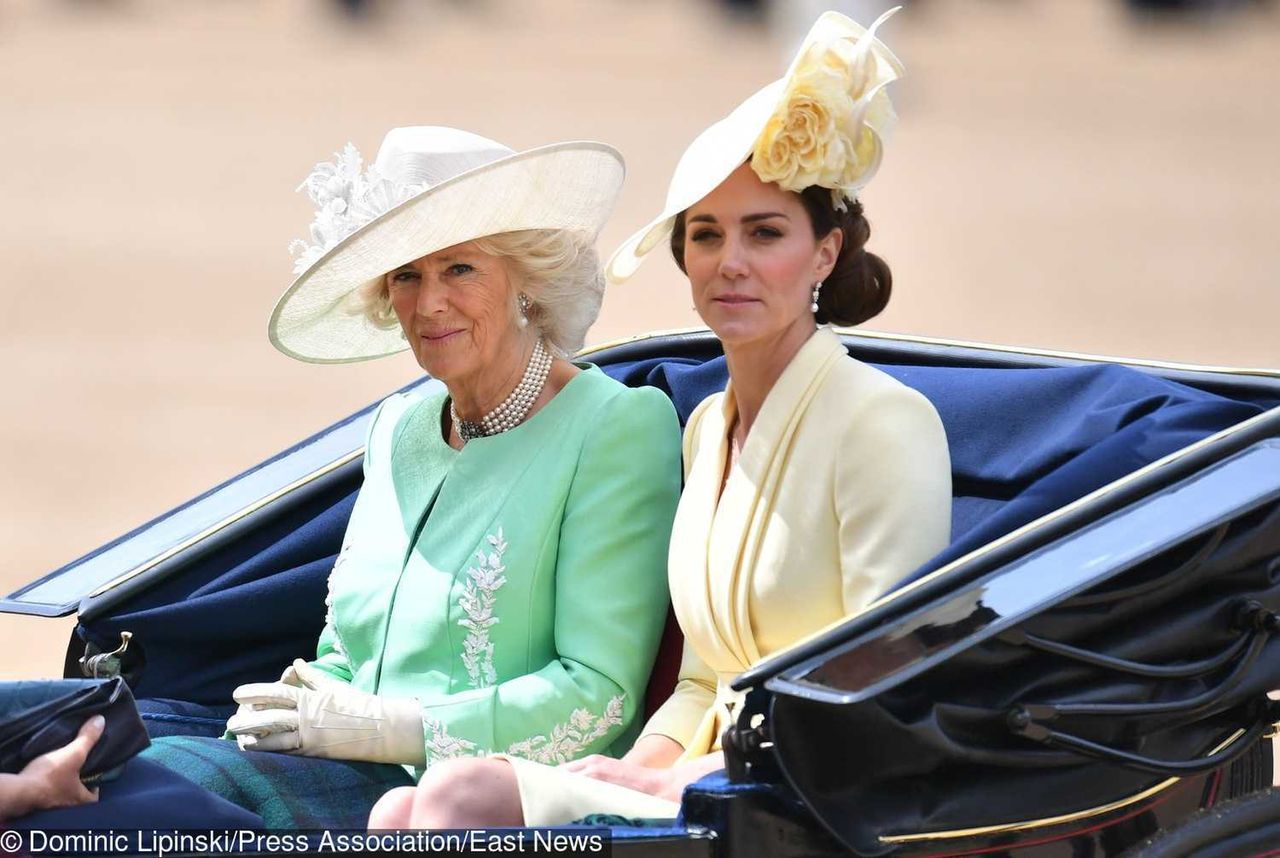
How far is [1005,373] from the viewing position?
3.35 metres

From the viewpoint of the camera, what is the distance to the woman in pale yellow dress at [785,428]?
2.73 metres

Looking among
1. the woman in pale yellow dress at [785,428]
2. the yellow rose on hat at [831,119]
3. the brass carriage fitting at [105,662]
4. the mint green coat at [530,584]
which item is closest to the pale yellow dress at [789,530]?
the woman in pale yellow dress at [785,428]

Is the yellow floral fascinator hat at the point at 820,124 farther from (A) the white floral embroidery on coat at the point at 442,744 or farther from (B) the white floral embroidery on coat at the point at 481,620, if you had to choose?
(A) the white floral embroidery on coat at the point at 442,744

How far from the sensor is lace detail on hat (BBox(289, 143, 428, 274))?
10.7 ft

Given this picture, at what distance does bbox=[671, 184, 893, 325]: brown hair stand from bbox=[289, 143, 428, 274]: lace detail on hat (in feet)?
1.65

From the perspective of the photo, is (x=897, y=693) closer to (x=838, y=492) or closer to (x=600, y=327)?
(x=838, y=492)

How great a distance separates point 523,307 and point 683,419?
46 centimetres

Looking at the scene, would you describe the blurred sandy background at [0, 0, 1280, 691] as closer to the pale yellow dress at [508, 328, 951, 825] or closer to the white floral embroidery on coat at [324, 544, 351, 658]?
the white floral embroidery on coat at [324, 544, 351, 658]

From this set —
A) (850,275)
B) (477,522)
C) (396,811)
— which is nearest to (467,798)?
(396,811)

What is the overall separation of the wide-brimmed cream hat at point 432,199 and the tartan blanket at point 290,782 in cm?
79

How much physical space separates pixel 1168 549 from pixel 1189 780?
40cm

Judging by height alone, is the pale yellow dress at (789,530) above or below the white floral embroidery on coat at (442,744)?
above

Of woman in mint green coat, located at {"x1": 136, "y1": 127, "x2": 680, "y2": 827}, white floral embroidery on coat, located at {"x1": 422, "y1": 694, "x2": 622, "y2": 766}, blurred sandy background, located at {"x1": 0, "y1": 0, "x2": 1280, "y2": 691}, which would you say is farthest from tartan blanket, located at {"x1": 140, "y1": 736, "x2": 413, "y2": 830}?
blurred sandy background, located at {"x1": 0, "y1": 0, "x2": 1280, "y2": 691}

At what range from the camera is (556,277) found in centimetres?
332
